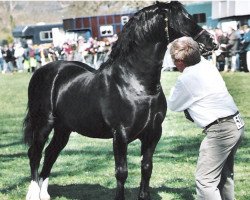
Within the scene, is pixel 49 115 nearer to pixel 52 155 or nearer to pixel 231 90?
pixel 52 155

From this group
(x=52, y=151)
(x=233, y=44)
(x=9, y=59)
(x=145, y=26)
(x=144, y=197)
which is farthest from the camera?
(x=9, y=59)

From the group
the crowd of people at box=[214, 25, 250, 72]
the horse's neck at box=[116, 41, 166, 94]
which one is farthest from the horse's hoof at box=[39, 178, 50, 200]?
the crowd of people at box=[214, 25, 250, 72]

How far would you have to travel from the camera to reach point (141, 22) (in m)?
6.11

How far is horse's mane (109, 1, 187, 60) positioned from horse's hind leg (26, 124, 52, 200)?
5.69ft

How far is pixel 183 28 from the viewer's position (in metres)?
5.98

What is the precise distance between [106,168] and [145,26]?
10.9 feet

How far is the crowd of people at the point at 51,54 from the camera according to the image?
116ft

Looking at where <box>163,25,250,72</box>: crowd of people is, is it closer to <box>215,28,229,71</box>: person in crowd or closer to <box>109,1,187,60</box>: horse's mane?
<box>215,28,229,71</box>: person in crowd

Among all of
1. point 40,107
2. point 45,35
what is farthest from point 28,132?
point 45,35

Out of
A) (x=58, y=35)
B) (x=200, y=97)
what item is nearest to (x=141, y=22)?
(x=200, y=97)

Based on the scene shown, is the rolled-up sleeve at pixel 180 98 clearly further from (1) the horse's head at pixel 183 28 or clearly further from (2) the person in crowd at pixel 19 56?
(2) the person in crowd at pixel 19 56

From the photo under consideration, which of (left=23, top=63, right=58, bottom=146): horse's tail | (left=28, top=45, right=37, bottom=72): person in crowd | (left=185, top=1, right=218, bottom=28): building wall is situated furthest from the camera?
(left=185, top=1, right=218, bottom=28): building wall

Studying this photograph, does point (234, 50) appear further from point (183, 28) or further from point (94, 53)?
point (183, 28)

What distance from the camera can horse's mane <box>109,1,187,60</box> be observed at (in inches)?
238
